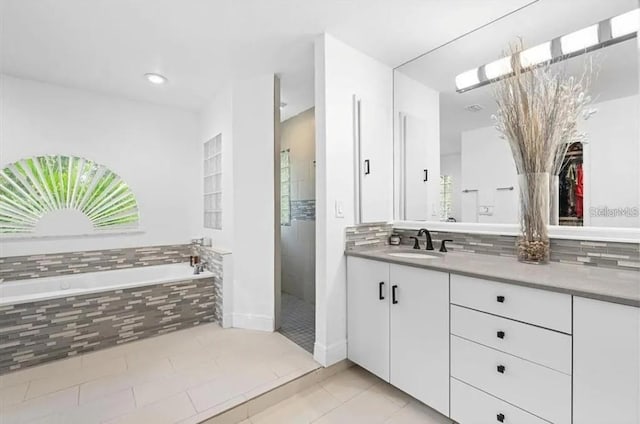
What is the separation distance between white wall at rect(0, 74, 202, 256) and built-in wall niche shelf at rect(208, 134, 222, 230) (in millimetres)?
271

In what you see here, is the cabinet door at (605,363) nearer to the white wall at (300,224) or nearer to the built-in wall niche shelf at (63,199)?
the white wall at (300,224)

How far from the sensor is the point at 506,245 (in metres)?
1.81

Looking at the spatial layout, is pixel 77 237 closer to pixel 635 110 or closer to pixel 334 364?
pixel 334 364

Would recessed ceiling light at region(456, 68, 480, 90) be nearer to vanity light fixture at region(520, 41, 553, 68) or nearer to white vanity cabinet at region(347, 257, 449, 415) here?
vanity light fixture at region(520, 41, 553, 68)

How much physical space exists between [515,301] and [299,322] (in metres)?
2.06

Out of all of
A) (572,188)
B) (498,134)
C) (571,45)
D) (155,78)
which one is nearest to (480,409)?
(572,188)

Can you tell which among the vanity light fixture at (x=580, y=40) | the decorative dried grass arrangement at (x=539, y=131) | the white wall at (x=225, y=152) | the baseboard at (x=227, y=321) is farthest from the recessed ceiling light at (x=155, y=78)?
the vanity light fixture at (x=580, y=40)

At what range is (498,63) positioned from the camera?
1.88 metres

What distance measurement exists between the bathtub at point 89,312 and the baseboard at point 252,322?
0.36m

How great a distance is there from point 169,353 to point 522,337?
242cm

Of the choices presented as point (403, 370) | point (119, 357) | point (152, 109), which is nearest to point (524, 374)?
point (403, 370)

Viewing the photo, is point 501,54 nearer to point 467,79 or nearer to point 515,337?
point 467,79

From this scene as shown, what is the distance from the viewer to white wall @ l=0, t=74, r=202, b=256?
2.70 meters

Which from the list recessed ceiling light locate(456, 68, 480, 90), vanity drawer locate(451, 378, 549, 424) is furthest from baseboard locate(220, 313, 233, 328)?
recessed ceiling light locate(456, 68, 480, 90)
